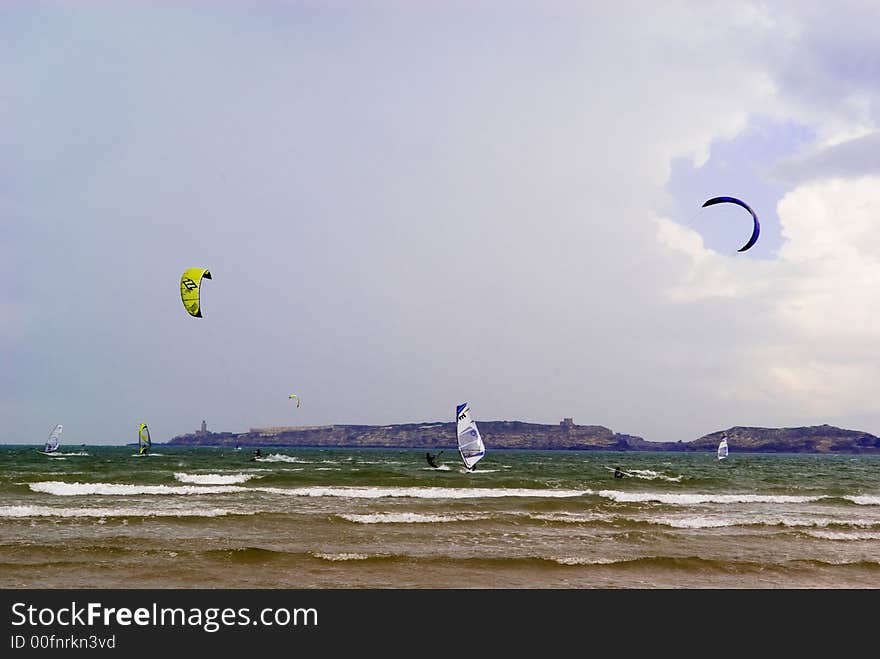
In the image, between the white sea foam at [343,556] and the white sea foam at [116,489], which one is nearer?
the white sea foam at [343,556]

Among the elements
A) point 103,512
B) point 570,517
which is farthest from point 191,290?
point 570,517

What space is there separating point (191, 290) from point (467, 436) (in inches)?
543

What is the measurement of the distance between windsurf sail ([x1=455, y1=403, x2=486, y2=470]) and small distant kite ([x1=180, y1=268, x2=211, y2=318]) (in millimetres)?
11528

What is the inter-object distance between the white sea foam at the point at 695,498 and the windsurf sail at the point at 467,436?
5696mm

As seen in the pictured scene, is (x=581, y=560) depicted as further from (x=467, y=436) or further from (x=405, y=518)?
(x=467, y=436)

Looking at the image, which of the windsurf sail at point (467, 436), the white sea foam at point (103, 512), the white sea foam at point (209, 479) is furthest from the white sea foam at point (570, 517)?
the white sea foam at point (209, 479)

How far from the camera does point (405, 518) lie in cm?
1636

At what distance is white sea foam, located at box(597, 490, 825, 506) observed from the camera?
75.2 ft

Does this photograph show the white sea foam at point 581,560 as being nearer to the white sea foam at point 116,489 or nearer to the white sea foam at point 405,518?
the white sea foam at point 405,518

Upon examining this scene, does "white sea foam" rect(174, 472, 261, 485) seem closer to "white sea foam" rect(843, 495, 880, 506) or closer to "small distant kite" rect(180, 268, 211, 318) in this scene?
"small distant kite" rect(180, 268, 211, 318)

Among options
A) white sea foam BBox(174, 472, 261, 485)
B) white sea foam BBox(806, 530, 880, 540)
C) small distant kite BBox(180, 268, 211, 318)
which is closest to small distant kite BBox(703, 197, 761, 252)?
white sea foam BBox(806, 530, 880, 540)

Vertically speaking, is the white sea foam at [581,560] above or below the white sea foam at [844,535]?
above

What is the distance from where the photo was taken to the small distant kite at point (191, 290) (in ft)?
60.9
